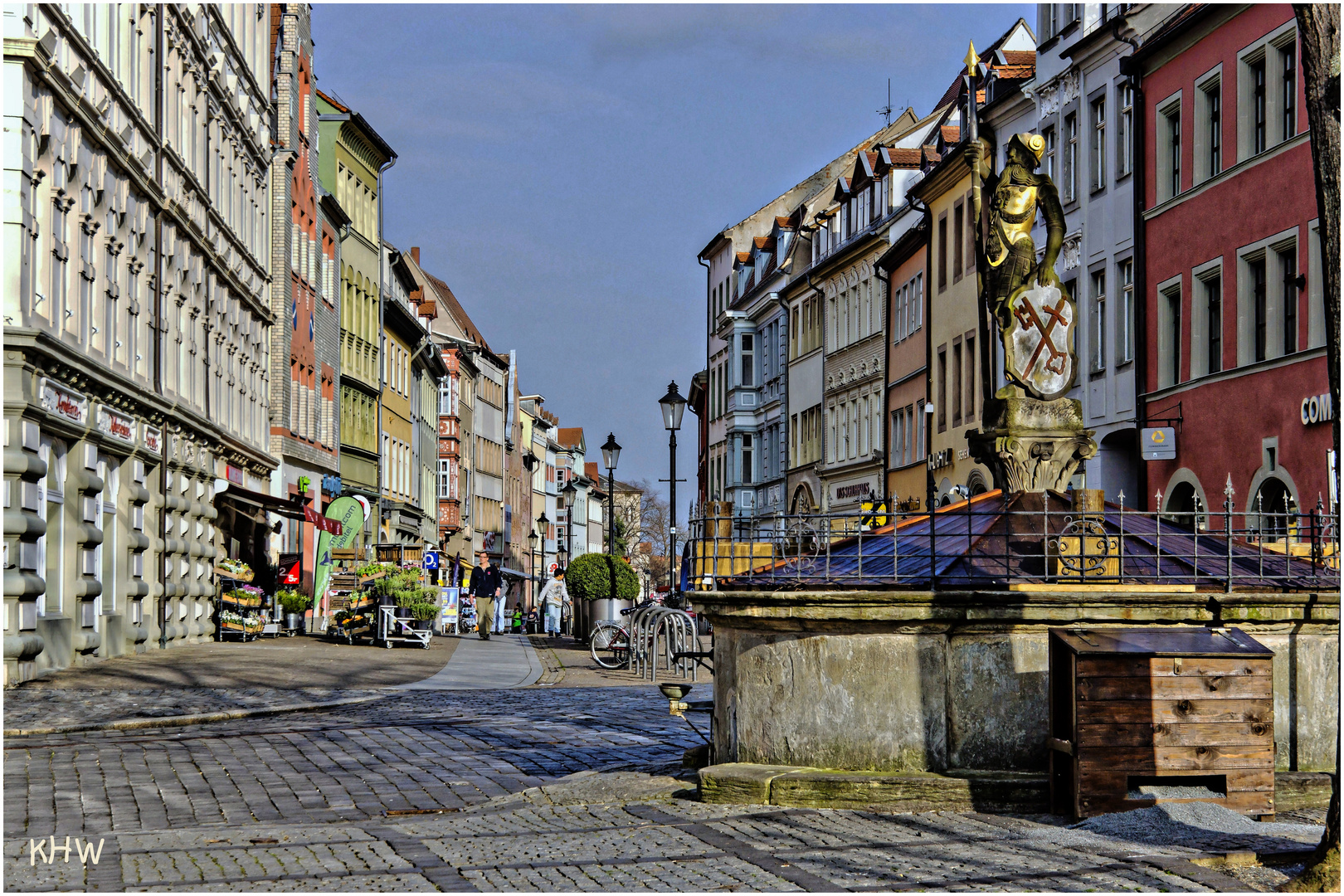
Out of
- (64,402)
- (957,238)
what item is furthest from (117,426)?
(957,238)

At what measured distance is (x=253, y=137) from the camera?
1601 inches

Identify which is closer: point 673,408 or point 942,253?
point 673,408

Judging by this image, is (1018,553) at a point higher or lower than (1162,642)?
higher

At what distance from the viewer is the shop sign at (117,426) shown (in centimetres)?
2467

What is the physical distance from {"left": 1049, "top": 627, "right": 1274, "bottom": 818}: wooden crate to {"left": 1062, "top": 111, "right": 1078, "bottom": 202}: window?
27.6 m

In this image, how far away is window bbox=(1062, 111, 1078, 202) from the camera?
35531mm

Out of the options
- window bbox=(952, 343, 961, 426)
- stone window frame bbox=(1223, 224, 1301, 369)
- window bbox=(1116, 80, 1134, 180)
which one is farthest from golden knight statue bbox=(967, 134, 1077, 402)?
window bbox=(952, 343, 961, 426)

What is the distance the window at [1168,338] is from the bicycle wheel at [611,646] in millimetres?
10728

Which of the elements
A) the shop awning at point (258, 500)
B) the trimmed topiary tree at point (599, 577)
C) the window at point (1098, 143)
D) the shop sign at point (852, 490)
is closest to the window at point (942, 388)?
the shop sign at point (852, 490)

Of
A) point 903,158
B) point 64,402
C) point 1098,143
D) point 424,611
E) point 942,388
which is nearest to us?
point 64,402

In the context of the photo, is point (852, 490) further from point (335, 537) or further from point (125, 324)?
point (125, 324)

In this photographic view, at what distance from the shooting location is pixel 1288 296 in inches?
1032

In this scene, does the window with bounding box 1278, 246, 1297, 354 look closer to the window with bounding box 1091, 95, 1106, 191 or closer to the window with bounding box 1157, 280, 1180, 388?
the window with bounding box 1157, 280, 1180, 388

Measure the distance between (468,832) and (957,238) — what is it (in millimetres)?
36978
